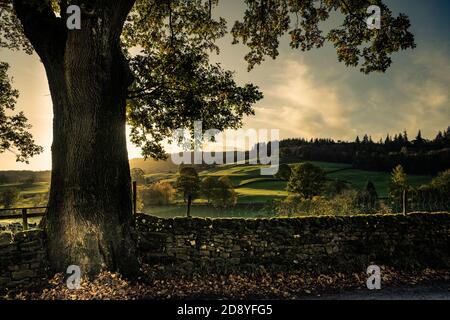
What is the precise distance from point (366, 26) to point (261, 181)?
68.8m

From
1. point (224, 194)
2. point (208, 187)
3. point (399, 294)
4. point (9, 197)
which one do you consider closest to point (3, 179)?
point (9, 197)

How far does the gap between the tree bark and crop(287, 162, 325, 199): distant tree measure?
191ft

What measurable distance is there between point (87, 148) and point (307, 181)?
59.8m

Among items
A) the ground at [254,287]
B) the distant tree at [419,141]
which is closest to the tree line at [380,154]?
the distant tree at [419,141]

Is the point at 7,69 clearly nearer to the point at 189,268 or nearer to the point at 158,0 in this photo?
the point at 158,0

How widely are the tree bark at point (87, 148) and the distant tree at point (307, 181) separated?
191 ft

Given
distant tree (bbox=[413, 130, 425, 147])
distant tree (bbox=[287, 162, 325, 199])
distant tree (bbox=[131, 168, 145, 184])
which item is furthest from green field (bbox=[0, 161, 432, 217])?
distant tree (bbox=[413, 130, 425, 147])

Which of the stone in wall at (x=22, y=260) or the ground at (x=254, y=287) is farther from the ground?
the stone in wall at (x=22, y=260)

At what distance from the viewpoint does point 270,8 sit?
1298cm

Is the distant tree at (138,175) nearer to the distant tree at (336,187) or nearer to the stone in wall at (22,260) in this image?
the distant tree at (336,187)

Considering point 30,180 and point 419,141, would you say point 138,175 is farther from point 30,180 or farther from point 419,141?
point 419,141

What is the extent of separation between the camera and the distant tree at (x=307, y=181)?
64.7 metres

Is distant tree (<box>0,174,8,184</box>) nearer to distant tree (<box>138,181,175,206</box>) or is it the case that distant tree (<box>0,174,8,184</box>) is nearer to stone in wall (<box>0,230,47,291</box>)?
distant tree (<box>138,181,175,206</box>)
